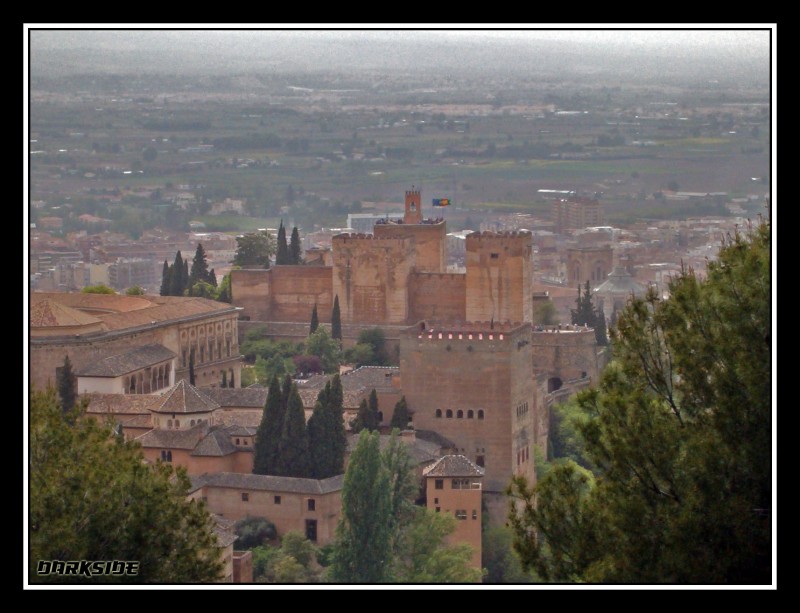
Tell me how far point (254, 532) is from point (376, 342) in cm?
1044

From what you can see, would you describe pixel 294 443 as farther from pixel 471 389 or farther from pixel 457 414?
pixel 471 389

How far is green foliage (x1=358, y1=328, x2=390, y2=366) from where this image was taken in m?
30.0

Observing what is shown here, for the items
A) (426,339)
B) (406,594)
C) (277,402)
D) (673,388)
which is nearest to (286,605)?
(406,594)

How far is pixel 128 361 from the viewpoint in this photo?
1008 inches

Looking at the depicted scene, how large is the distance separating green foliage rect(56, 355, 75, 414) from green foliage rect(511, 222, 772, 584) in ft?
47.4

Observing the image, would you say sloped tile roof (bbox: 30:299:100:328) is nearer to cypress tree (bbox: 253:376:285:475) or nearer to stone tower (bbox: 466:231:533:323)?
cypress tree (bbox: 253:376:285:475)

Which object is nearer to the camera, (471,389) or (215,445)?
(215,445)

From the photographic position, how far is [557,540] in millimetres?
10023

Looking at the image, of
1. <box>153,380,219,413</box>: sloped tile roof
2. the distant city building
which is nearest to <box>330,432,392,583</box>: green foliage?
<box>153,380,219,413</box>: sloped tile roof

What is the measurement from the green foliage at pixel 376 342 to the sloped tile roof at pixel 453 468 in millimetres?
8530

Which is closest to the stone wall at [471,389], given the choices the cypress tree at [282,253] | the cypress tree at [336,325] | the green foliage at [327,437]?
the green foliage at [327,437]

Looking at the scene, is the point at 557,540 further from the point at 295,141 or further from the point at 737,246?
the point at 295,141

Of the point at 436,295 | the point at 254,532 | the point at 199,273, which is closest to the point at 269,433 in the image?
the point at 254,532

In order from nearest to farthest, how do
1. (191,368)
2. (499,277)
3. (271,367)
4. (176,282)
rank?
(191,368) → (271,367) → (499,277) → (176,282)
